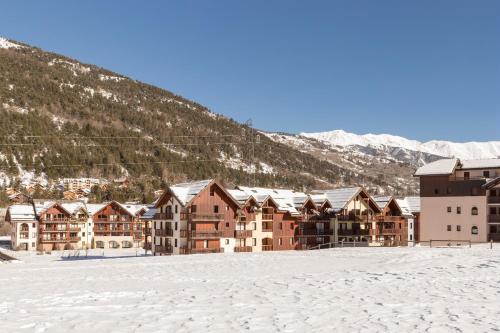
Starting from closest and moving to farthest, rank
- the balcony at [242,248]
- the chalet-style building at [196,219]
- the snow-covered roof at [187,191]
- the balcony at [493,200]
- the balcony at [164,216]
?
the chalet-style building at [196,219] < the snow-covered roof at [187,191] < the balcony at [164,216] < the balcony at [242,248] < the balcony at [493,200]

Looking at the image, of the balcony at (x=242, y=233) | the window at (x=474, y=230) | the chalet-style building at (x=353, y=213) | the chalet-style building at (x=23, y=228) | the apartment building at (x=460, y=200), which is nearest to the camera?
the balcony at (x=242, y=233)

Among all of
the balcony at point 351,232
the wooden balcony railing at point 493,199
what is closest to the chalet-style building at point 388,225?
the balcony at point 351,232

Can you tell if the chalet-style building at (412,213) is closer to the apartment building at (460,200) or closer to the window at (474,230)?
the apartment building at (460,200)

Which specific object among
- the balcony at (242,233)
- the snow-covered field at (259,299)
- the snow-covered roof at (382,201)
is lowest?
the balcony at (242,233)

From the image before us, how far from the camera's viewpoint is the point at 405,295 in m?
19.5

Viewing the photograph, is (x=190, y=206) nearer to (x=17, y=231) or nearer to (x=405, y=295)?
(x=405, y=295)

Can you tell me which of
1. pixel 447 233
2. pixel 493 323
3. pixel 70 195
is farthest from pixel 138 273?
pixel 70 195

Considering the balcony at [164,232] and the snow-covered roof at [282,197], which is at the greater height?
the snow-covered roof at [282,197]

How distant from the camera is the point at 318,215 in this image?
252ft

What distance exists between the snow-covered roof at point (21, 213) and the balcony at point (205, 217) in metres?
52.8

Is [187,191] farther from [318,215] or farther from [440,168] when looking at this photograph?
[440,168]

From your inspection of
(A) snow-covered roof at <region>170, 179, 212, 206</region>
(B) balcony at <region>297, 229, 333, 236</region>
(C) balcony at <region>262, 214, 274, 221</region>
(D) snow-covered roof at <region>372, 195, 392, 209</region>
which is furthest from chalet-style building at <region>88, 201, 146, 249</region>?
(D) snow-covered roof at <region>372, 195, 392, 209</region>

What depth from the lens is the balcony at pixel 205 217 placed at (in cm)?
6331

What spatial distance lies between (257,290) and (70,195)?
17171 cm
